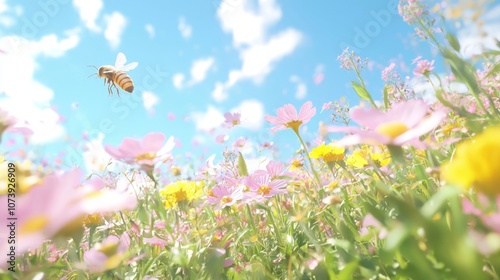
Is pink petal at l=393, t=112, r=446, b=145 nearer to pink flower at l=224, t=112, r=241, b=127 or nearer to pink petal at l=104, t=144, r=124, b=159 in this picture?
pink petal at l=104, t=144, r=124, b=159

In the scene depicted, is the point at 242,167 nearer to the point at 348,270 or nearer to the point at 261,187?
the point at 261,187

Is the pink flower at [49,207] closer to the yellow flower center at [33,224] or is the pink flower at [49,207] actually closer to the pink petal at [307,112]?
the yellow flower center at [33,224]

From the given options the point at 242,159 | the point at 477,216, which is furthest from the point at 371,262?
the point at 242,159

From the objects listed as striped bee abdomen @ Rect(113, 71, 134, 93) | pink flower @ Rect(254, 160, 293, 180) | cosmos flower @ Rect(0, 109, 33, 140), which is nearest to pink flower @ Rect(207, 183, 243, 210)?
pink flower @ Rect(254, 160, 293, 180)

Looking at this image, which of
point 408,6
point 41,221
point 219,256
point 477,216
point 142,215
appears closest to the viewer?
point 41,221

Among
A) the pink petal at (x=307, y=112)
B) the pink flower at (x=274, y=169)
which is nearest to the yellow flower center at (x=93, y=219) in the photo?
the pink flower at (x=274, y=169)

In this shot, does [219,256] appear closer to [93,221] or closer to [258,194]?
[258,194]

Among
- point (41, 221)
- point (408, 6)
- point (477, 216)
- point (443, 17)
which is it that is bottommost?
point (477, 216)
